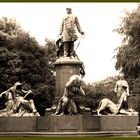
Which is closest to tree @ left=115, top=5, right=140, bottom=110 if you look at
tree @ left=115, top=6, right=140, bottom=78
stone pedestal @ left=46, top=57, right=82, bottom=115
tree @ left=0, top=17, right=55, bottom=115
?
tree @ left=115, top=6, right=140, bottom=78

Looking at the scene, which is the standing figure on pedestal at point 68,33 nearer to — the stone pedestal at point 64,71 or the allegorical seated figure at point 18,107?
the stone pedestal at point 64,71

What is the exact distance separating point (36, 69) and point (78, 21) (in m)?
22.2

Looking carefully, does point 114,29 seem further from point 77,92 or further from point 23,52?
point 77,92

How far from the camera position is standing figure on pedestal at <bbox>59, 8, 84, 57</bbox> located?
19.9 meters

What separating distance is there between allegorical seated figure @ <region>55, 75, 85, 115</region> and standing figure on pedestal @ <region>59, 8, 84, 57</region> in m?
2.24

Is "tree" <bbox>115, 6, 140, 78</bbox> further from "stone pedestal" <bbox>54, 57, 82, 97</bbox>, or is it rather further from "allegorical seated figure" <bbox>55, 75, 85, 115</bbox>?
"allegorical seated figure" <bbox>55, 75, 85, 115</bbox>

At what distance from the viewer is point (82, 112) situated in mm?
18703

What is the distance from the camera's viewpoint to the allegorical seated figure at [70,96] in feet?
58.9

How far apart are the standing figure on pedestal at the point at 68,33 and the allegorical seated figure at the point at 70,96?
2236 mm

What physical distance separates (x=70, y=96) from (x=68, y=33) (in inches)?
135

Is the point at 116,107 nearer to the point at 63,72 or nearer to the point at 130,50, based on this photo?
Answer: the point at 63,72

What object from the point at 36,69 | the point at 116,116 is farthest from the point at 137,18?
the point at 116,116

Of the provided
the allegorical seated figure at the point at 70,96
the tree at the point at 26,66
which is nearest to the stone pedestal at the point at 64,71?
the allegorical seated figure at the point at 70,96

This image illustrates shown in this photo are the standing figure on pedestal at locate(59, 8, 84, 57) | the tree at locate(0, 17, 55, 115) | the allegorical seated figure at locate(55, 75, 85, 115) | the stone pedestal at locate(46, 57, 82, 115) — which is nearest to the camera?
the allegorical seated figure at locate(55, 75, 85, 115)
